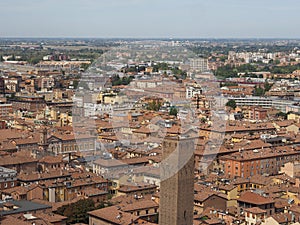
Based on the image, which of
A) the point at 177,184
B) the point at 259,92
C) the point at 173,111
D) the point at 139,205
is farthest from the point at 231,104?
the point at 177,184

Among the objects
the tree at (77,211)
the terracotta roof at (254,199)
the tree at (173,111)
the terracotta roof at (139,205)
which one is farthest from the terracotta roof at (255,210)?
the tree at (173,111)

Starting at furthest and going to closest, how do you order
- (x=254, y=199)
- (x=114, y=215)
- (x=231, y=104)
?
1. (x=231, y=104)
2. (x=254, y=199)
3. (x=114, y=215)

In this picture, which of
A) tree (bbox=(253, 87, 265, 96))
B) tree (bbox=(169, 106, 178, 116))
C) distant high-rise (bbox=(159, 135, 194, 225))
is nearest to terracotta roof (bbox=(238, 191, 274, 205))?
distant high-rise (bbox=(159, 135, 194, 225))

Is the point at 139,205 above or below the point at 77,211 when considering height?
above

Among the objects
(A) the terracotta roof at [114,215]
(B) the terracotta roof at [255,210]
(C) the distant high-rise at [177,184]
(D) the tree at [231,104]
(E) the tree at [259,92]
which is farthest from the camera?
(E) the tree at [259,92]

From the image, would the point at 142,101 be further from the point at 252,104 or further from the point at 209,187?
the point at 209,187

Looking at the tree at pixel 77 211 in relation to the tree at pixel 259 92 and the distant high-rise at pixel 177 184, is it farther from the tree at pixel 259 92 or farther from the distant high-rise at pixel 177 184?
the tree at pixel 259 92

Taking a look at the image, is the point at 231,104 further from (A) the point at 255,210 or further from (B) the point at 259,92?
(A) the point at 255,210

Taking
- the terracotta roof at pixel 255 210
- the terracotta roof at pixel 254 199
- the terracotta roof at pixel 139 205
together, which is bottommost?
the terracotta roof at pixel 139 205

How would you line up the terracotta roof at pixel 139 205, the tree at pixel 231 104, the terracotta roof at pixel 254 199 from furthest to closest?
1. the tree at pixel 231 104
2. the terracotta roof at pixel 254 199
3. the terracotta roof at pixel 139 205
